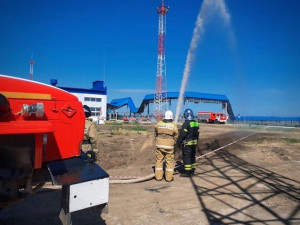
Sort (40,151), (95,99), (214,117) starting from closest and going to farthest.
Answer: (40,151) < (95,99) < (214,117)

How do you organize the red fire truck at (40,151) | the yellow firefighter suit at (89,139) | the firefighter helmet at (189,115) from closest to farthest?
the red fire truck at (40,151) → the yellow firefighter suit at (89,139) → the firefighter helmet at (189,115)

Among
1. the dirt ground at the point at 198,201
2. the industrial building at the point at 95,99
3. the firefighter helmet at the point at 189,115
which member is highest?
the industrial building at the point at 95,99

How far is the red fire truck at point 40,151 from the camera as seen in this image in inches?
87.4

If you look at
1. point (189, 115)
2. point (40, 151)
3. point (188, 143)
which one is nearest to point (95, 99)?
point (189, 115)

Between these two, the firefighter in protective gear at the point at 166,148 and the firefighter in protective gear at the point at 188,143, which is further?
the firefighter in protective gear at the point at 188,143

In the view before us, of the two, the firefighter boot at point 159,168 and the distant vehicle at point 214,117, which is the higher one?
the distant vehicle at point 214,117

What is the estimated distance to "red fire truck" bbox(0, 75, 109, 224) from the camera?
7.28 feet

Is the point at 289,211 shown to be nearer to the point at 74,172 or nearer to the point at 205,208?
the point at 205,208

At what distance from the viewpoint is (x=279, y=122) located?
4200cm

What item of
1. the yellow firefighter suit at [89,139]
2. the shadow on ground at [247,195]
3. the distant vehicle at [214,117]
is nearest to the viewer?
the shadow on ground at [247,195]

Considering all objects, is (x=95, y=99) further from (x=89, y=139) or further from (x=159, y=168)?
(x=89, y=139)

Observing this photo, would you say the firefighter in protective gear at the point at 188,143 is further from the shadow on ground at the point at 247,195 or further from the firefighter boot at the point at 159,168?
the firefighter boot at the point at 159,168

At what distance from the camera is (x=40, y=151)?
2.30 metres

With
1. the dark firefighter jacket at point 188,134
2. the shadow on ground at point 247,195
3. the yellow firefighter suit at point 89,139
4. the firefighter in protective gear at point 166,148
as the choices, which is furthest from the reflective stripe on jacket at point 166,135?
the yellow firefighter suit at point 89,139
